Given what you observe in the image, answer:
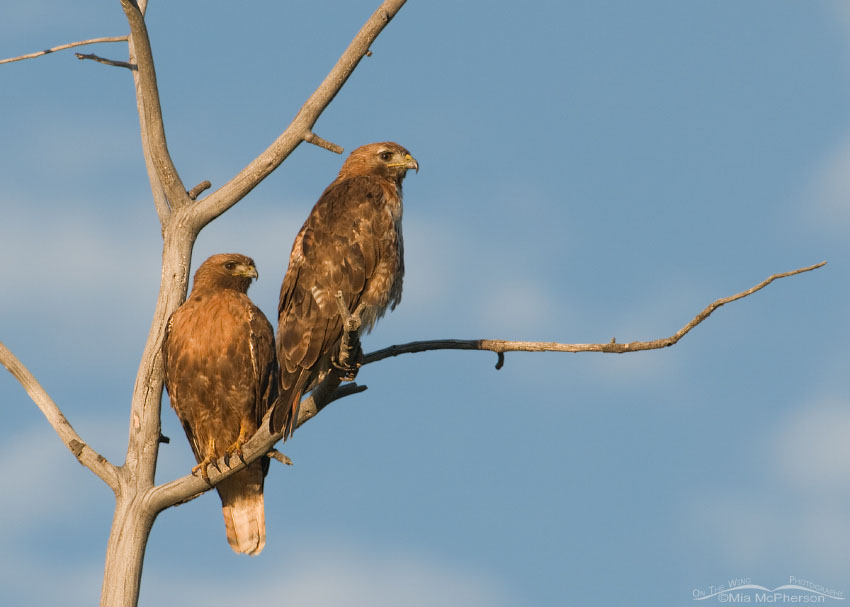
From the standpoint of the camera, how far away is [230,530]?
403 inches

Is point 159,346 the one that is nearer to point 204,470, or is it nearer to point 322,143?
point 204,470

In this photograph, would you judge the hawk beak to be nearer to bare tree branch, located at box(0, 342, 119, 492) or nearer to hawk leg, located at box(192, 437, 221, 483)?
hawk leg, located at box(192, 437, 221, 483)

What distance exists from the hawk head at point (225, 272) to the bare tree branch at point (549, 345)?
2.26 metres

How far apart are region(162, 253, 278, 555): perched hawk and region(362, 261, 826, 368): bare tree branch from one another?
1636mm

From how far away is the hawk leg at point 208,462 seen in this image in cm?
858

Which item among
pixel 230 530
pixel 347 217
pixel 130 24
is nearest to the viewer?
pixel 347 217

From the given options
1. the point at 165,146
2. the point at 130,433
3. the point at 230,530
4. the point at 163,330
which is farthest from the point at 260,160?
the point at 230,530

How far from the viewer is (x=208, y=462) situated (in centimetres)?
873

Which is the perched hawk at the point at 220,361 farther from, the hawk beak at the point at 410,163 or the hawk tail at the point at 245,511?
the hawk beak at the point at 410,163

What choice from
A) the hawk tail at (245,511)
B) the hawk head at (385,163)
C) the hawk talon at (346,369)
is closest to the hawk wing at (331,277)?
the hawk talon at (346,369)

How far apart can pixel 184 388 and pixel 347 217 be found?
2149mm

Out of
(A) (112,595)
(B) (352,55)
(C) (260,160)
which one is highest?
(B) (352,55)

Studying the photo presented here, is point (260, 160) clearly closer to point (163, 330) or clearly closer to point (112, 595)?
point (163, 330)

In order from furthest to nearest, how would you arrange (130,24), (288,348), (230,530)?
(230,530)
(130,24)
(288,348)
